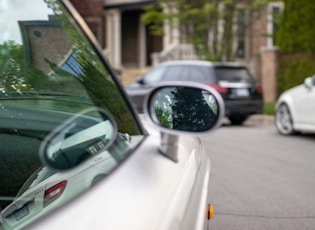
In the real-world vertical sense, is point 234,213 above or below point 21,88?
below

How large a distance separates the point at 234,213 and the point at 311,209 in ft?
2.35

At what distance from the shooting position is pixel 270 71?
19.1 meters

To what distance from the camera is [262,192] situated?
543 centimetres

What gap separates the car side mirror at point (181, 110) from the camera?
200 cm

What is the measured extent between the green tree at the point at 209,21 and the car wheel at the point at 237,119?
6548 mm

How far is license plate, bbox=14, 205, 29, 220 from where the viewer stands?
1.72 m

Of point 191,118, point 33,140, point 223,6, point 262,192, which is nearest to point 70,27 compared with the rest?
point 33,140

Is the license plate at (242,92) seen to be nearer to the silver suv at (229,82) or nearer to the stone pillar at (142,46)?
the silver suv at (229,82)

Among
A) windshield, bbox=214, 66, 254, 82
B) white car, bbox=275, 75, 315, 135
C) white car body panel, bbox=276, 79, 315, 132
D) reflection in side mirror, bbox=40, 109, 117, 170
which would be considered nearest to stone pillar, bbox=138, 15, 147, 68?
windshield, bbox=214, 66, 254, 82

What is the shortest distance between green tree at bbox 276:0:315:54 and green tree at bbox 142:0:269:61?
2.05 m

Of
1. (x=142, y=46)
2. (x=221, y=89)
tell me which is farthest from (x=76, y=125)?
(x=142, y=46)

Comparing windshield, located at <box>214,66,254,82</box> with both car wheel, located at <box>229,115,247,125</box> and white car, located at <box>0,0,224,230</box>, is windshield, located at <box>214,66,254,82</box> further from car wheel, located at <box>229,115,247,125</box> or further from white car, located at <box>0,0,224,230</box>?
white car, located at <box>0,0,224,230</box>

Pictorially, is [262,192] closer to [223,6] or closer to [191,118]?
[191,118]

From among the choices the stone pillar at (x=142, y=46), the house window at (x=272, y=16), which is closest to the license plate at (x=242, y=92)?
the house window at (x=272, y=16)
